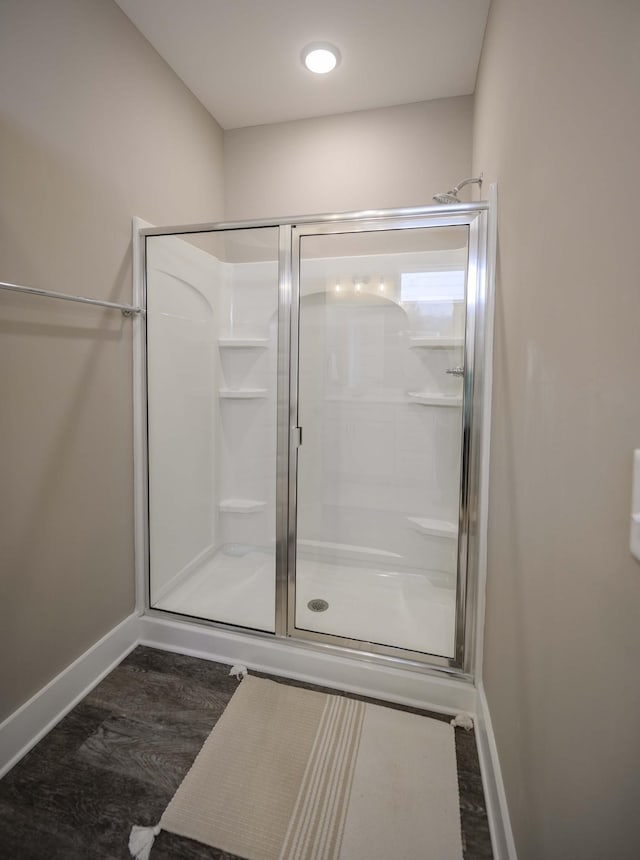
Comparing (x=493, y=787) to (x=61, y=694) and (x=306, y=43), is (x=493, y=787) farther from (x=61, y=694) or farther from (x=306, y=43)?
(x=306, y=43)

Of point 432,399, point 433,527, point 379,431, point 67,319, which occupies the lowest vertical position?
point 433,527

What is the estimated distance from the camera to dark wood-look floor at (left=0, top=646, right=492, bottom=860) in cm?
109

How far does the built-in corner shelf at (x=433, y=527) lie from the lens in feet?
6.72

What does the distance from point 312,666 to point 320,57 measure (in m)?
2.73

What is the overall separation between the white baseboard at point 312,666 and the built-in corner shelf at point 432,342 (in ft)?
4.72

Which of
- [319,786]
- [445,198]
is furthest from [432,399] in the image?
[319,786]

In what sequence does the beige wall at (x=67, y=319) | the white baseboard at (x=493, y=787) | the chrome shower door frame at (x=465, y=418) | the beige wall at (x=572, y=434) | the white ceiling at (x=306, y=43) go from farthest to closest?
the white ceiling at (x=306, y=43) → the chrome shower door frame at (x=465, y=418) → the beige wall at (x=67, y=319) → the white baseboard at (x=493, y=787) → the beige wall at (x=572, y=434)

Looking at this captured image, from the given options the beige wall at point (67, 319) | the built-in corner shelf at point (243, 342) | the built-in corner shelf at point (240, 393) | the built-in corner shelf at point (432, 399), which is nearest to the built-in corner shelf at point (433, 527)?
the built-in corner shelf at point (432, 399)

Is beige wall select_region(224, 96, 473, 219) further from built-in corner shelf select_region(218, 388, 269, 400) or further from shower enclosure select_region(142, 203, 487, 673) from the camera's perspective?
built-in corner shelf select_region(218, 388, 269, 400)

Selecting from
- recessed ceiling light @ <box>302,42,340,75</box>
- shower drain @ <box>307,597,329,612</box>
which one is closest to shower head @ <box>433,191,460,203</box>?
recessed ceiling light @ <box>302,42,340,75</box>

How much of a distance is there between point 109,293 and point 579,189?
163 cm

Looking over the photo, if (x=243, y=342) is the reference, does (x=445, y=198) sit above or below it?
above

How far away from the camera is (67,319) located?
146cm

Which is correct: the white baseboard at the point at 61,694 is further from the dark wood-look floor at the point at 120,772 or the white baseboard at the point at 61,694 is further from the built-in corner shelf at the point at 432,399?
the built-in corner shelf at the point at 432,399
